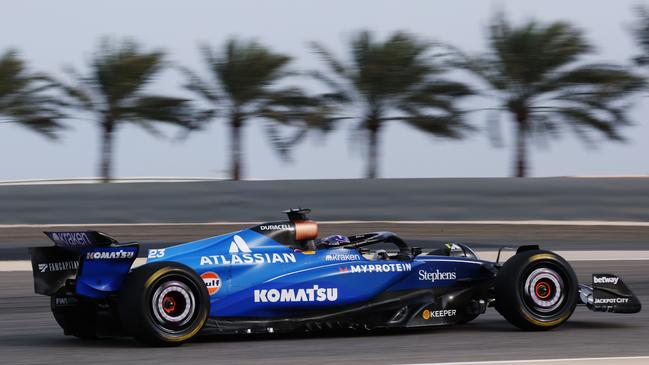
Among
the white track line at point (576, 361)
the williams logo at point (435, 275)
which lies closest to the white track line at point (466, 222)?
the williams logo at point (435, 275)

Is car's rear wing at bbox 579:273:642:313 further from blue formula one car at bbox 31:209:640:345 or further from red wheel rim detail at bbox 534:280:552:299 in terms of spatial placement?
red wheel rim detail at bbox 534:280:552:299

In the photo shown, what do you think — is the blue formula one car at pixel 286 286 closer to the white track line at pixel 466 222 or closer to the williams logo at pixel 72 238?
the williams logo at pixel 72 238

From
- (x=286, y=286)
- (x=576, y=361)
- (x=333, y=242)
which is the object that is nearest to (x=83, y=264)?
(x=286, y=286)

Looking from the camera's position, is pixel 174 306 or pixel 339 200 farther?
pixel 339 200

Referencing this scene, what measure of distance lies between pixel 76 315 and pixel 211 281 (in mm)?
1178

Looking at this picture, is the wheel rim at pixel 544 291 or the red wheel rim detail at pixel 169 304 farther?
the wheel rim at pixel 544 291

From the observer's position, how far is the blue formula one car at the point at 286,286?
26.1 feet

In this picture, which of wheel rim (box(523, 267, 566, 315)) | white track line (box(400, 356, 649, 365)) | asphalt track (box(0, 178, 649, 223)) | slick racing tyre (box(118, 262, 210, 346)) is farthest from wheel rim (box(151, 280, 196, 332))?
asphalt track (box(0, 178, 649, 223))

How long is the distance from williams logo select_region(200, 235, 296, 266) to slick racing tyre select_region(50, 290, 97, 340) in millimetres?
983

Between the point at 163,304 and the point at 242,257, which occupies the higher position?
the point at 242,257

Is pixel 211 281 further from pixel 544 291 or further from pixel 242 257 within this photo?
pixel 544 291

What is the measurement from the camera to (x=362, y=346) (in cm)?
810

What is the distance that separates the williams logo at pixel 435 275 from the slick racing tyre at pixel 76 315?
8.67 ft

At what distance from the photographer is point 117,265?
8023 millimetres
